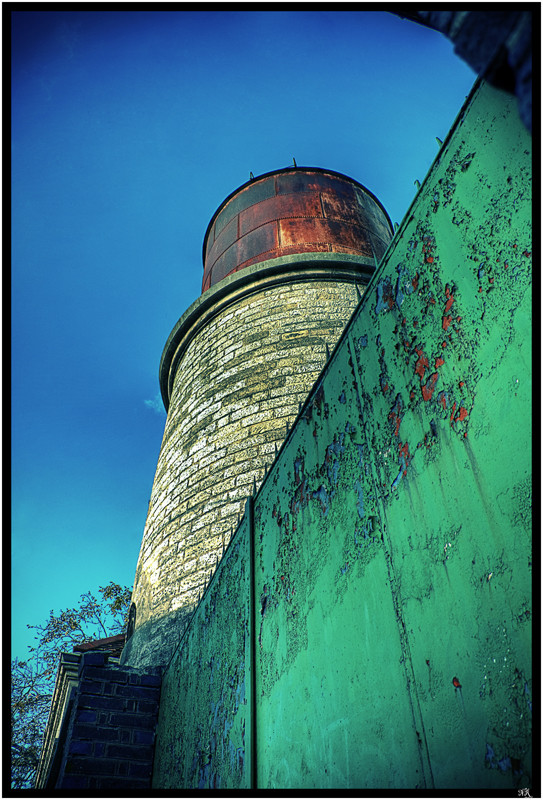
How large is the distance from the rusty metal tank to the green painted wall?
6.04 meters

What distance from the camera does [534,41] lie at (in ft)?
3.15

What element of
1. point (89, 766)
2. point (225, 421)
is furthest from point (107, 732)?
point (225, 421)

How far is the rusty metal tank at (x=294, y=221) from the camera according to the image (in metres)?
8.16

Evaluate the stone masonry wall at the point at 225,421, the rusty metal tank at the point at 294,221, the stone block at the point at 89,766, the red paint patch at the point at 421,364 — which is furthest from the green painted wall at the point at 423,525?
the rusty metal tank at the point at 294,221

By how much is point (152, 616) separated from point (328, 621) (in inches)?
169

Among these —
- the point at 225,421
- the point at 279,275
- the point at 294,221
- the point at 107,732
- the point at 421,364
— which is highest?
the point at 294,221

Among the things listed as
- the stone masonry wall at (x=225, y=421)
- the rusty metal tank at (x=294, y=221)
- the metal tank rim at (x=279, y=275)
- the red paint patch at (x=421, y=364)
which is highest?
the rusty metal tank at (x=294, y=221)

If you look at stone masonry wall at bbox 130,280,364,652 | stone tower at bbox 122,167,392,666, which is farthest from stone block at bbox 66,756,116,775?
stone masonry wall at bbox 130,280,364,652

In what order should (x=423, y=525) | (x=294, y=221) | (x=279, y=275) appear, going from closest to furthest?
(x=423, y=525), (x=279, y=275), (x=294, y=221)

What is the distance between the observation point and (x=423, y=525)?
5.30 feet

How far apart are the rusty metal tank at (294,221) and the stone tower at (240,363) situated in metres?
0.02

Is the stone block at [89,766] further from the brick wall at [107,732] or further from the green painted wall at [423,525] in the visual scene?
the green painted wall at [423,525]

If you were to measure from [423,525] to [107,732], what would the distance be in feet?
11.9

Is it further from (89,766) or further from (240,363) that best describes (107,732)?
(240,363)
